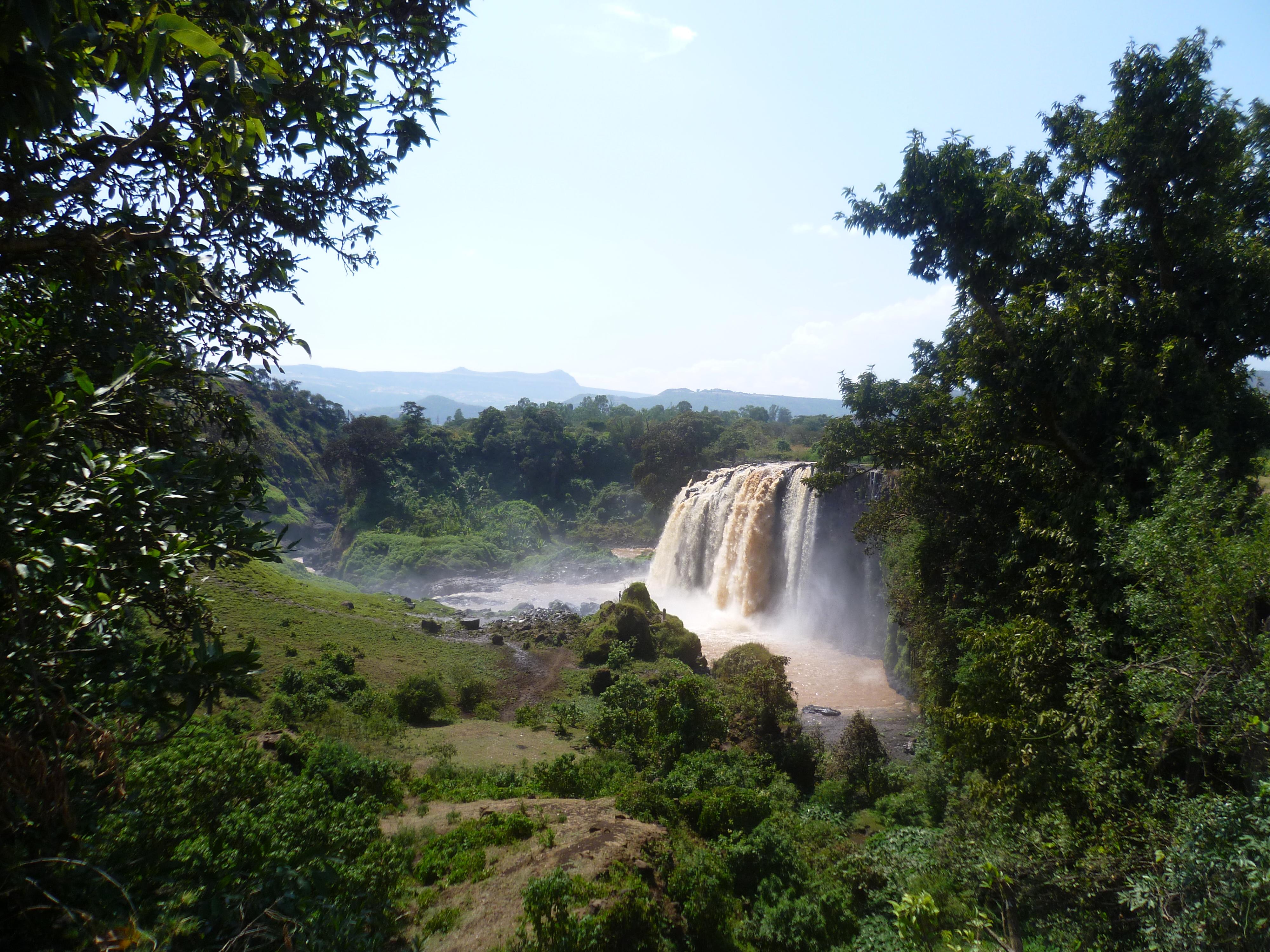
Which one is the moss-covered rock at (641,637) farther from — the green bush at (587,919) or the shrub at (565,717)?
the green bush at (587,919)

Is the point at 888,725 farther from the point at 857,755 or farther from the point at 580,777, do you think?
the point at 580,777

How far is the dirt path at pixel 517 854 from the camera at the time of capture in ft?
17.2

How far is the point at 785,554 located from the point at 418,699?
51.3 feet

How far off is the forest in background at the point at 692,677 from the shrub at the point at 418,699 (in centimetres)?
22

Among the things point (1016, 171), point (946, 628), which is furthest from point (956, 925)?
point (1016, 171)

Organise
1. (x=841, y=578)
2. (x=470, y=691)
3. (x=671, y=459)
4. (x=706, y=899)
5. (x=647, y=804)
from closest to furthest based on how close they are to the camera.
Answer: (x=706, y=899)
(x=647, y=804)
(x=470, y=691)
(x=841, y=578)
(x=671, y=459)

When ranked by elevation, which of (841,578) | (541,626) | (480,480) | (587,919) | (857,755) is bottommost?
(541,626)

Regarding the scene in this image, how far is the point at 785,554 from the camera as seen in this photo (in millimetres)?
24625

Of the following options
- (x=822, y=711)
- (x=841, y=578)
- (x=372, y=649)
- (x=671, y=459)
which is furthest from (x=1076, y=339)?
(x=671, y=459)

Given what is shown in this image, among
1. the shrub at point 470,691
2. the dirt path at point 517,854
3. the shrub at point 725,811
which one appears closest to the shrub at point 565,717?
the shrub at point 470,691

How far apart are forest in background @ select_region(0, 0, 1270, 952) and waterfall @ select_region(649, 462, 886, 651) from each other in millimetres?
9028

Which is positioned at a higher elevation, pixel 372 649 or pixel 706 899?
pixel 706 899

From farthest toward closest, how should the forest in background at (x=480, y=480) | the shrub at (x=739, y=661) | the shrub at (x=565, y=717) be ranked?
the forest in background at (x=480, y=480) → the shrub at (x=739, y=661) → the shrub at (x=565, y=717)

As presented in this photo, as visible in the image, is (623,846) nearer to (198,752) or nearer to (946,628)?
(198,752)
